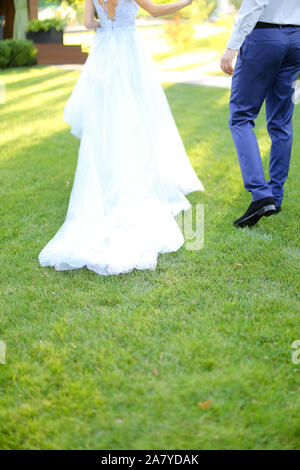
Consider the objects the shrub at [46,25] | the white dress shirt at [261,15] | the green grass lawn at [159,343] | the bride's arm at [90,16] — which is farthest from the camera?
the shrub at [46,25]

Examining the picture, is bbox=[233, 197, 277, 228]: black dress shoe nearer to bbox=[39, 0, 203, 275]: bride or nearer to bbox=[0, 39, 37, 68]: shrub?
bbox=[39, 0, 203, 275]: bride

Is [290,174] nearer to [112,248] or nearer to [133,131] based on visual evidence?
[133,131]

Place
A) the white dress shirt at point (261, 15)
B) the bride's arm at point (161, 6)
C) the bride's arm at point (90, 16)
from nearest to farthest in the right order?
1. the white dress shirt at point (261, 15)
2. the bride's arm at point (161, 6)
3. the bride's arm at point (90, 16)

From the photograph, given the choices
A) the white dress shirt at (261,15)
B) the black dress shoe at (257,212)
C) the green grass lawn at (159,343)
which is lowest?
the green grass lawn at (159,343)

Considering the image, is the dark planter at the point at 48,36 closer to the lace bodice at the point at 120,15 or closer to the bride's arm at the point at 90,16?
the bride's arm at the point at 90,16

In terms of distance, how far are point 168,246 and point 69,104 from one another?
1.29 metres

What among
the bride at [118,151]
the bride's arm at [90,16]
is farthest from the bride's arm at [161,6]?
the bride's arm at [90,16]

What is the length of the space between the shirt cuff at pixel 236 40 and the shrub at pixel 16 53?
11.3m

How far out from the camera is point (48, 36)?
1457 cm

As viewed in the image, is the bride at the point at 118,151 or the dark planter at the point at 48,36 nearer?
the bride at the point at 118,151

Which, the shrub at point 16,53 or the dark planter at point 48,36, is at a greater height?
the dark planter at point 48,36

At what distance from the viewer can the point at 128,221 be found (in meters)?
3.21

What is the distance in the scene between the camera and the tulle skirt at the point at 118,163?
304 centimetres

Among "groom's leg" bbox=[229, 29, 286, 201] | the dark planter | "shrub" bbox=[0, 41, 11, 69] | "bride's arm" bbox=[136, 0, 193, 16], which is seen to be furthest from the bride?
the dark planter
